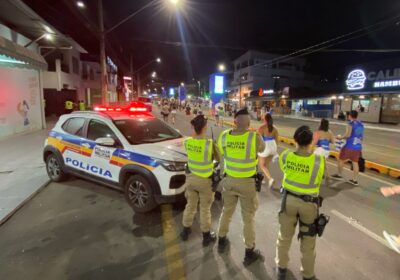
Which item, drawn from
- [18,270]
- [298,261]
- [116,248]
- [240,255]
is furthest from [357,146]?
[18,270]

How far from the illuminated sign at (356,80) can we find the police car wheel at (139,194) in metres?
29.6

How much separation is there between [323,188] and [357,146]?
4.37ft

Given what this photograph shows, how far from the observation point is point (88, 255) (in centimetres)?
362

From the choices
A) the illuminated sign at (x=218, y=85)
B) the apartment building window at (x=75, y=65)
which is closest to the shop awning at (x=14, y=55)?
the apartment building window at (x=75, y=65)

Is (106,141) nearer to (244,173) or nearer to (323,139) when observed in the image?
(244,173)

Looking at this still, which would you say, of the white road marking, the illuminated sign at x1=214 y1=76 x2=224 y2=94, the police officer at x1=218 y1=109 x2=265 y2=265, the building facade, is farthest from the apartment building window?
the building facade

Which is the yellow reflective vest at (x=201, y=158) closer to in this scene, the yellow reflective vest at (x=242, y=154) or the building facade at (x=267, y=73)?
the yellow reflective vest at (x=242, y=154)

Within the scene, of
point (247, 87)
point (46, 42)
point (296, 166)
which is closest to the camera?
point (296, 166)

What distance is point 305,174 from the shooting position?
2.94 m

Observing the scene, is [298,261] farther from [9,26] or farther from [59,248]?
[9,26]

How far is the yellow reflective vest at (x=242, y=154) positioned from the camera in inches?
136

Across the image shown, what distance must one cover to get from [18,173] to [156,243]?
546cm

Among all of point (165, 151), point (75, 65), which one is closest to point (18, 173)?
point (165, 151)

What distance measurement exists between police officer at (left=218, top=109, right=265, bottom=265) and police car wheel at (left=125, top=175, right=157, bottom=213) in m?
1.66
